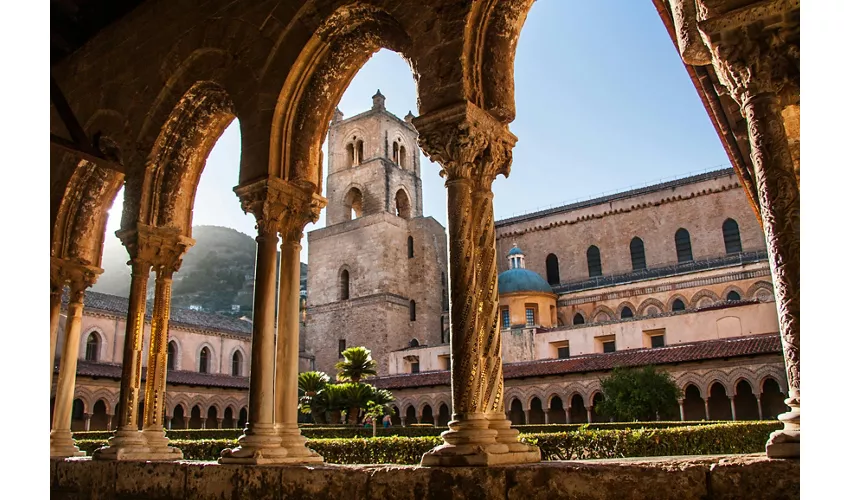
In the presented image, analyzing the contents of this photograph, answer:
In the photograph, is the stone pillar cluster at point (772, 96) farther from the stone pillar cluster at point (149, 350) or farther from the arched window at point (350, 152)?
the arched window at point (350, 152)

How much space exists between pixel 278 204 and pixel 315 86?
126 centimetres

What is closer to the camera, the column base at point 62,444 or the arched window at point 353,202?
the column base at point 62,444

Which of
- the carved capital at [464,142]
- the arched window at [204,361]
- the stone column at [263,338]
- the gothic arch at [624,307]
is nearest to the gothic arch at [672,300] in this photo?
the gothic arch at [624,307]

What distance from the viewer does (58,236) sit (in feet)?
29.1

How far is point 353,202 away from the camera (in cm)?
4200

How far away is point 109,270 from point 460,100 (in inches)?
3180

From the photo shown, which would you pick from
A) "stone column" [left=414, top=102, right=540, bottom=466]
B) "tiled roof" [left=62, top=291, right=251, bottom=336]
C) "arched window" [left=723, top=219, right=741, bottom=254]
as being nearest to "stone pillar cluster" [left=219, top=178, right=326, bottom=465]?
"stone column" [left=414, top=102, right=540, bottom=466]

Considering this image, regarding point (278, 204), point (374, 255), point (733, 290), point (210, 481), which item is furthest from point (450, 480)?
point (374, 255)

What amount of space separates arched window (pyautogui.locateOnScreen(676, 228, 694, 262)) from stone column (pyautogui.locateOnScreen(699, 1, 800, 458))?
1203 inches

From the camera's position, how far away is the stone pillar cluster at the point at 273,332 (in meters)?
5.79

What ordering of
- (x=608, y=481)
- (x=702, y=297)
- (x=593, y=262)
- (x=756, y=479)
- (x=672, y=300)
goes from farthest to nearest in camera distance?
1. (x=593, y=262)
2. (x=672, y=300)
3. (x=702, y=297)
4. (x=608, y=481)
5. (x=756, y=479)

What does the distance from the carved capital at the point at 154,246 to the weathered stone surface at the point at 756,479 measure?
20.4ft

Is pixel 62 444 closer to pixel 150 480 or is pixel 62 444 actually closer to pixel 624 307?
pixel 150 480
